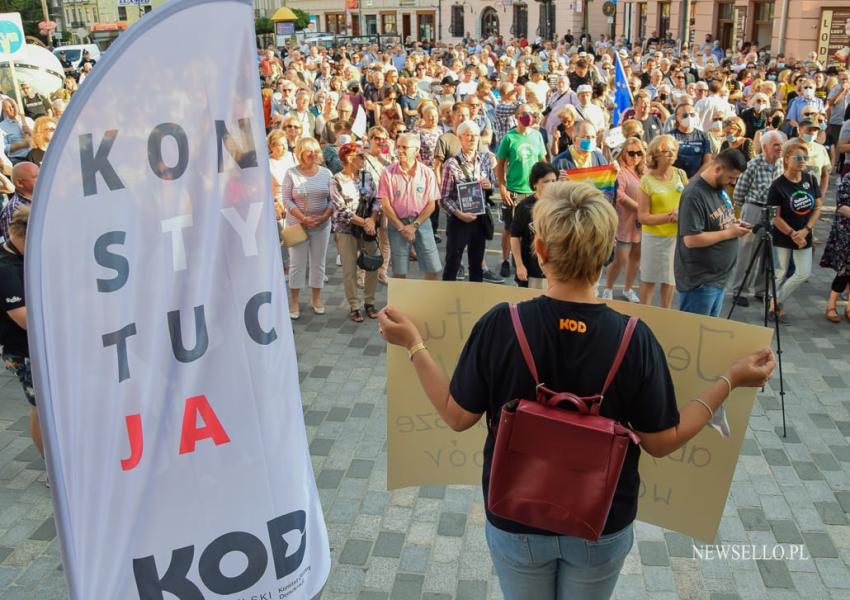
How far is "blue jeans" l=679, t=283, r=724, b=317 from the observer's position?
17.8ft

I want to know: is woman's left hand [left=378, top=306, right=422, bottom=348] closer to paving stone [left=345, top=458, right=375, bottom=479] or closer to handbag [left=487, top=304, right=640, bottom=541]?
handbag [left=487, top=304, right=640, bottom=541]

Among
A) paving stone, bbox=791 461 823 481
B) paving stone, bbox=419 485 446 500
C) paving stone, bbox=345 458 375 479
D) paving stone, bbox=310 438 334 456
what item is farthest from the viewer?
paving stone, bbox=310 438 334 456

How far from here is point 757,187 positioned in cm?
715

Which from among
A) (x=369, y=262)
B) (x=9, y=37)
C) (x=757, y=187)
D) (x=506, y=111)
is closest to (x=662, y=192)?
(x=757, y=187)

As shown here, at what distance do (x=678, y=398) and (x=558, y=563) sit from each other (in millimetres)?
836

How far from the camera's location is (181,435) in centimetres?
194

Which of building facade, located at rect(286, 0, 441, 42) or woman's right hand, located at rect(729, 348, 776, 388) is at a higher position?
building facade, located at rect(286, 0, 441, 42)

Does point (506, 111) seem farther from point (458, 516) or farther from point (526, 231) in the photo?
point (458, 516)

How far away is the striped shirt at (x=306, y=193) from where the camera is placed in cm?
703

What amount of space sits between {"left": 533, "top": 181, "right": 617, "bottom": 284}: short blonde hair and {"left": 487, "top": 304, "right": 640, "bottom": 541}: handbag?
18 centimetres

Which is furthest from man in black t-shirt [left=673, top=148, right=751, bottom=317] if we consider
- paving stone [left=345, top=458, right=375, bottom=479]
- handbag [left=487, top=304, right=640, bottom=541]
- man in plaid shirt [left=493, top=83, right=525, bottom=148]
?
man in plaid shirt [left=493, top=83, right=525, bottom=148]

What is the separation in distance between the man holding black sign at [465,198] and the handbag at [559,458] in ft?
16.4

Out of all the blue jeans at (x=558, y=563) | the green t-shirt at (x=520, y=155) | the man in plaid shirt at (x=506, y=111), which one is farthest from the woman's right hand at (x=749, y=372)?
the man in plaid shirt at (x=506, y=111)

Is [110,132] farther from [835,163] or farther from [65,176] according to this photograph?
[835,163]
